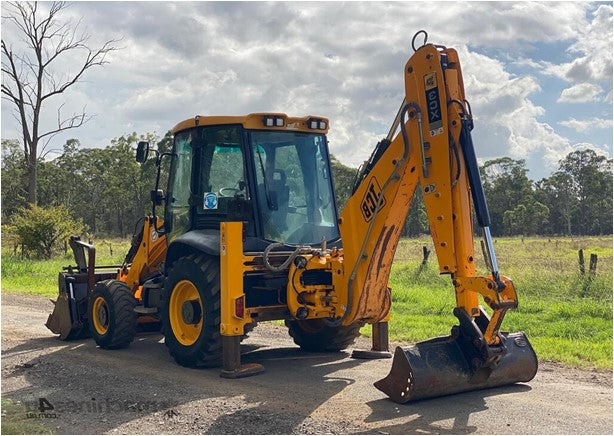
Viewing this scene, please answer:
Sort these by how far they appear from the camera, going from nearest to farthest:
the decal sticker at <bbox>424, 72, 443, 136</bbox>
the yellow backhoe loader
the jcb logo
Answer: the yellow backhoe loader < the decal sticker at <bbox>424, 72, 443, 136</bbox> < the jcb logo

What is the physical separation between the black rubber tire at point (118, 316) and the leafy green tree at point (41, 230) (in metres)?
19.3

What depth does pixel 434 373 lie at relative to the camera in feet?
20.1

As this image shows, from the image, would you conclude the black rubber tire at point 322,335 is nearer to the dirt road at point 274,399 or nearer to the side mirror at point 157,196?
the dirt road at point 274,399

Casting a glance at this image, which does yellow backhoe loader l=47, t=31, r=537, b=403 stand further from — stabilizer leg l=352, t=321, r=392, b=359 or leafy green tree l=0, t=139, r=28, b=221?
leafy green tree l=0, t=139, r=28, b=221

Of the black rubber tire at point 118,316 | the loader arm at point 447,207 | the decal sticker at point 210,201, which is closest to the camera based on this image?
the loader arm at point 447,207

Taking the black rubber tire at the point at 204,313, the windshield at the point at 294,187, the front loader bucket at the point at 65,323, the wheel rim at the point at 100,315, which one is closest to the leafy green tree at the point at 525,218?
the front loader bucket at the point at 65,323

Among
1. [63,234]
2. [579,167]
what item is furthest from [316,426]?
[579,167]

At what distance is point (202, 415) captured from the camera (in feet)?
20.0

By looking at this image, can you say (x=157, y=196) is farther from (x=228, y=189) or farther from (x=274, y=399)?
(x=274, y=399)

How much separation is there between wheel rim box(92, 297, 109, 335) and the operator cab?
172cm

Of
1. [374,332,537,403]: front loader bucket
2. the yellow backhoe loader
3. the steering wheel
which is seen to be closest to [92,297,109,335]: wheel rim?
the yellow backhoe loader

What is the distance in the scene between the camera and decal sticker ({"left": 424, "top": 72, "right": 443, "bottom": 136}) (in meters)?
6.38

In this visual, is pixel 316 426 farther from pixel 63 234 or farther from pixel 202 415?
pixel 63 234

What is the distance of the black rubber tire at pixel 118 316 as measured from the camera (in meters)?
9.16
